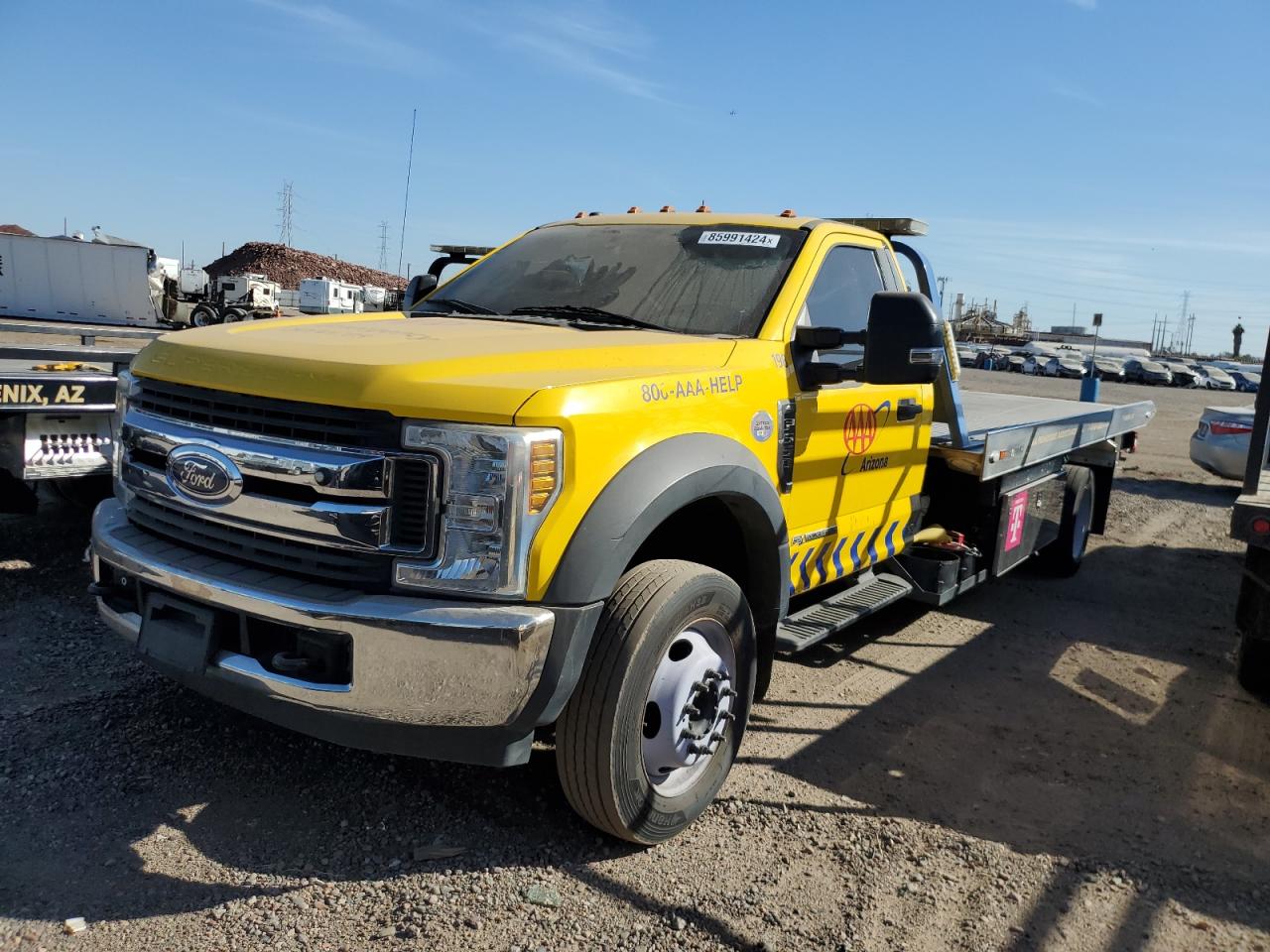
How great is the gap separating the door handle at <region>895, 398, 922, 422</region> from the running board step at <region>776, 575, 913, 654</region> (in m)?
0.77

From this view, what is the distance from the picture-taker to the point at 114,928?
2525mm

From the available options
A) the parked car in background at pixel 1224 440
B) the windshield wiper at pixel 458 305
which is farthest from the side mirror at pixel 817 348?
the parked car in background at pixel 1224 440

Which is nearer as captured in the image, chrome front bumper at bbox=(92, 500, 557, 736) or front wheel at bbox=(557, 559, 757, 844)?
chrome front bumper at bbox=(92, 500, 557, 736)

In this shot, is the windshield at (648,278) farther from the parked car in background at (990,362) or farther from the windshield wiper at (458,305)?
the parked car in background at (990,362)

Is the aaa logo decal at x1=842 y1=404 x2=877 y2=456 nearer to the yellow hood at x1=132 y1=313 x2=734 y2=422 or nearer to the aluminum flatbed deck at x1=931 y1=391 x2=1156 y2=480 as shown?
the yellow hood at x1=132 y1=313 x2=734 y2=422

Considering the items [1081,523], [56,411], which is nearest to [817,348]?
[56,411]

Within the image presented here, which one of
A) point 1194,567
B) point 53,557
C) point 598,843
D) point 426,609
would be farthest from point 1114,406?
point 53,557

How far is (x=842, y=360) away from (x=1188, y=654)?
310cm

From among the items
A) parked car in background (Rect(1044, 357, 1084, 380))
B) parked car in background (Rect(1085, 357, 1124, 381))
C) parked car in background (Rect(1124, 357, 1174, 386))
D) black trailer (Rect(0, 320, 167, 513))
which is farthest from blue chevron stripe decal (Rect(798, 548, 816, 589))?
parked car in background (Rect(1085, 357, 1124, 381))

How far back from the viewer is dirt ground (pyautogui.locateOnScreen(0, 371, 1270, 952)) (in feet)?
8.85

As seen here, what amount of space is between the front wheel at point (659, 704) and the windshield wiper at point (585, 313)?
3.62 ft

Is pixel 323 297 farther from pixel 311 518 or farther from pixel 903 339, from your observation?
pixel 311 518

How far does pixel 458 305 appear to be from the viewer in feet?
13.7

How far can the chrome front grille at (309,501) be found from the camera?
2.57 meters
